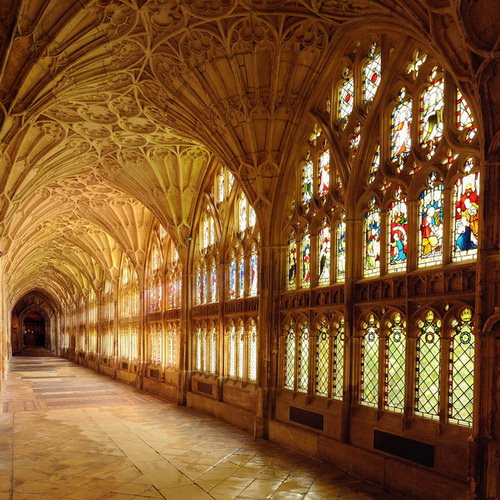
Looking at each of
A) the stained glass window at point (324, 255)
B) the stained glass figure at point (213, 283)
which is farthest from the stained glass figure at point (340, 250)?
the stained glass figure at point (213, 283)

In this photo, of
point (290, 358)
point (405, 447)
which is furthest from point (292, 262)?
point (405, 447)

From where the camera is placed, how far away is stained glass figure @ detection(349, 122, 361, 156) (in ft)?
30.5

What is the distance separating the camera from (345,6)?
860 cm

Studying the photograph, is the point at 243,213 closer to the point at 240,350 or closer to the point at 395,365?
the point at 240,350

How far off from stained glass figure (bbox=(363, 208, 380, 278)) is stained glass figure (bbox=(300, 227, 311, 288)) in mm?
1802

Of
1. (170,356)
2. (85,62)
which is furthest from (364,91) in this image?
(170,356)

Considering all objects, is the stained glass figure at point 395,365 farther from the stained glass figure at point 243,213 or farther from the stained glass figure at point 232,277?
the stained glass figure at point 232,277

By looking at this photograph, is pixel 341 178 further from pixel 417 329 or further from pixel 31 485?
pixel 31 485

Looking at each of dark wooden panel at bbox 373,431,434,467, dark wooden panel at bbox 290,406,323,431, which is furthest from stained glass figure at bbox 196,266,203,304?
dark wooden panel at bbox 373,431,434,467

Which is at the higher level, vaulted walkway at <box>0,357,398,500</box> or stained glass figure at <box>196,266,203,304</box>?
stained glass figure at <box>196,266,203,304</box>

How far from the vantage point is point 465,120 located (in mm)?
7023

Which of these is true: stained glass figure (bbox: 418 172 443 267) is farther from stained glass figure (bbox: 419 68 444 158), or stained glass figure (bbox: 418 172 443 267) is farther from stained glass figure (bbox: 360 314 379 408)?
stained glass figure (bbox: 360 314 379 408)

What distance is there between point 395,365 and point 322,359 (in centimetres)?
214

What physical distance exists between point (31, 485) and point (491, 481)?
643cm
